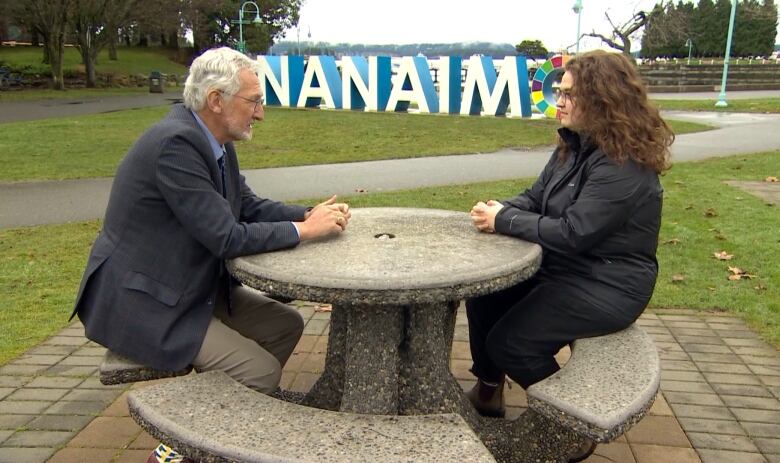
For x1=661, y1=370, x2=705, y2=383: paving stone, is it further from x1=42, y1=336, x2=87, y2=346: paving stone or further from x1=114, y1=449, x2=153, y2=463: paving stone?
x1=42, y1=336, x2=87, y2=346: paving stone

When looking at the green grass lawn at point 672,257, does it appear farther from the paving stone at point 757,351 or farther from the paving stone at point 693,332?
the paving stone at point 693,332

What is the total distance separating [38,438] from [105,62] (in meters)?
47.3

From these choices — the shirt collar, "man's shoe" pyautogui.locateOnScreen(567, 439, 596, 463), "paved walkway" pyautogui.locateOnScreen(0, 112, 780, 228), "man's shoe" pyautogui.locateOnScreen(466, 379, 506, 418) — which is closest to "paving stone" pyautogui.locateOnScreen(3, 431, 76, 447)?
the shirt collar

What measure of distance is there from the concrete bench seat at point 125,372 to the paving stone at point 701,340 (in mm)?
3066

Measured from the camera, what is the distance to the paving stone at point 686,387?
3.52 metres

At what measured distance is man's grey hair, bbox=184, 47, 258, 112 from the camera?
2.55m

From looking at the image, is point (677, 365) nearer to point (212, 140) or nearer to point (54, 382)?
point (212, 140)

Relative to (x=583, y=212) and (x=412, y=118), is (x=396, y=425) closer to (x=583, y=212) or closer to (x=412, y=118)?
(x=583, y=212)

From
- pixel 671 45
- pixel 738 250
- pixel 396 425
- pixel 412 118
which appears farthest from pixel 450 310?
pixel 671 45

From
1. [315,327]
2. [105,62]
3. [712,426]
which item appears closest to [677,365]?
[712,426]

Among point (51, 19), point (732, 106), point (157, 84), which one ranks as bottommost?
point (732, 106)

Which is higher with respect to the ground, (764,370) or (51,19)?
(51,19)

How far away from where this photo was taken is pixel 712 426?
316cm

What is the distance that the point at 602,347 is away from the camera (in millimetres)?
2617
